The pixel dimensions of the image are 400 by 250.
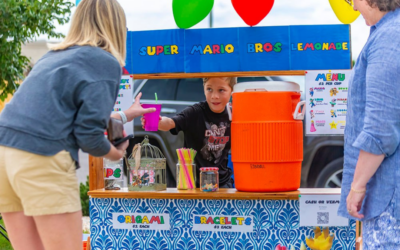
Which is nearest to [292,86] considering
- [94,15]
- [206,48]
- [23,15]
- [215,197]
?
[206,48]

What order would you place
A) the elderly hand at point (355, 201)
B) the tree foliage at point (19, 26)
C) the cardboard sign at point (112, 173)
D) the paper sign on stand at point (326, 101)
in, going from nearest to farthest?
1. the elderly hand at point (355, 201)
2. the paper sign on stand at point (326, 101)
3. the cardboard sign at point (112, 173)
4. the tree foliage at point (19, 26)

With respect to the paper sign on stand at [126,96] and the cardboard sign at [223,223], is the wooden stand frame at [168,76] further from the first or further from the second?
the cardboard sign at [223,223]

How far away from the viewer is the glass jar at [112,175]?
3.25 m

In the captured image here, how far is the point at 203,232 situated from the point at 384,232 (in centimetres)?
142

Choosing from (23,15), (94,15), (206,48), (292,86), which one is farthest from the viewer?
(23,15)

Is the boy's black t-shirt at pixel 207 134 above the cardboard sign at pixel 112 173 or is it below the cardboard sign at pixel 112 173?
above

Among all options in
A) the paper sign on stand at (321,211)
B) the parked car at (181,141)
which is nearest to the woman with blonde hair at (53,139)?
the paper sign on stand at (321,211)

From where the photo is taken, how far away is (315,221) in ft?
9.70

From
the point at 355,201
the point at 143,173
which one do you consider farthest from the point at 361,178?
the point at 143,173

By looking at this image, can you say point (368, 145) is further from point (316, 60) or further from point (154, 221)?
point (154, 221)

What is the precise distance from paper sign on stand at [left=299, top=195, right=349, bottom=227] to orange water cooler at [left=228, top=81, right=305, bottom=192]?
16cm

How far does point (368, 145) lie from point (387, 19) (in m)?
0.49

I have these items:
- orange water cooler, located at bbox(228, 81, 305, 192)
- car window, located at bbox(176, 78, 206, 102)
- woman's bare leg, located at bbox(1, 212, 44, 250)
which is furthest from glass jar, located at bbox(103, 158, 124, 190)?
car window, located at bbox(176, 78, 206, 102)

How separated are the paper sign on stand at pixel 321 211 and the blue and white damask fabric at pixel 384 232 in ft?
3.42
